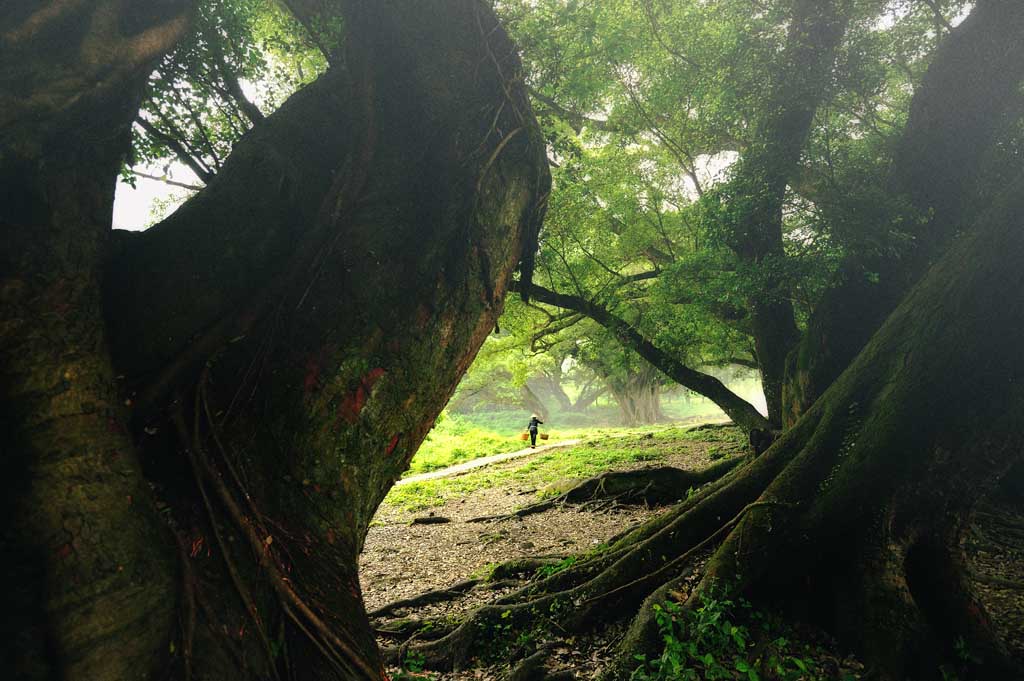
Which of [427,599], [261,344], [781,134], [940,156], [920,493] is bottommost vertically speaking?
[427,599]

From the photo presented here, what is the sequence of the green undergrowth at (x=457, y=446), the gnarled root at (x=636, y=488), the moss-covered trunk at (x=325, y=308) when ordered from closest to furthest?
the moss-covered trunk at (x=325, y=308) < the gnarled root at (x=636, y=488) < the green undergrowth at (x=457, y=446)

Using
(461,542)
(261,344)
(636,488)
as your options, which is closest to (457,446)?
(461,542)

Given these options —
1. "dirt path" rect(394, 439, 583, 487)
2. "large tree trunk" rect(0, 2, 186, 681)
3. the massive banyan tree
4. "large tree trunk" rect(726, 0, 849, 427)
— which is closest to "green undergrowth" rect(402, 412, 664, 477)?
"dirt path" rect(394, 439, 583, 487)

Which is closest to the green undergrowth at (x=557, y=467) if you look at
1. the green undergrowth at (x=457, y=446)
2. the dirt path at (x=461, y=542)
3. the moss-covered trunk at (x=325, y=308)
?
the dirt path at (x=461, y=542)

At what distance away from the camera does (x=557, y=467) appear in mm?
13797

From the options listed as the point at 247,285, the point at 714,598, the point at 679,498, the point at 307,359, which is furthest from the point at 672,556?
the point at 679,498

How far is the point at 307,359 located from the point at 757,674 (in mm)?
3056

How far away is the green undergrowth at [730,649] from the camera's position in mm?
2785

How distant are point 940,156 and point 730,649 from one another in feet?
18.6

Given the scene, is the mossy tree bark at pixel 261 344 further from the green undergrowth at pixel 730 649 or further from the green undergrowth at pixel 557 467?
the green undergrowth at pixel 557 467

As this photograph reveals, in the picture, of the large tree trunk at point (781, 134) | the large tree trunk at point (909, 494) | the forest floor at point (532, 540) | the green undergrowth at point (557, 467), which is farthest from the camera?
the green undergrowth at point (557, 467)

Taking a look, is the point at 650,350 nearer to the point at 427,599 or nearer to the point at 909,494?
the point at 427,599

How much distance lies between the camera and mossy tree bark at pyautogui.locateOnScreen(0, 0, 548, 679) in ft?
5.08

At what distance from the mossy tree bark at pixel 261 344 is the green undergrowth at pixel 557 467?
7.74m
